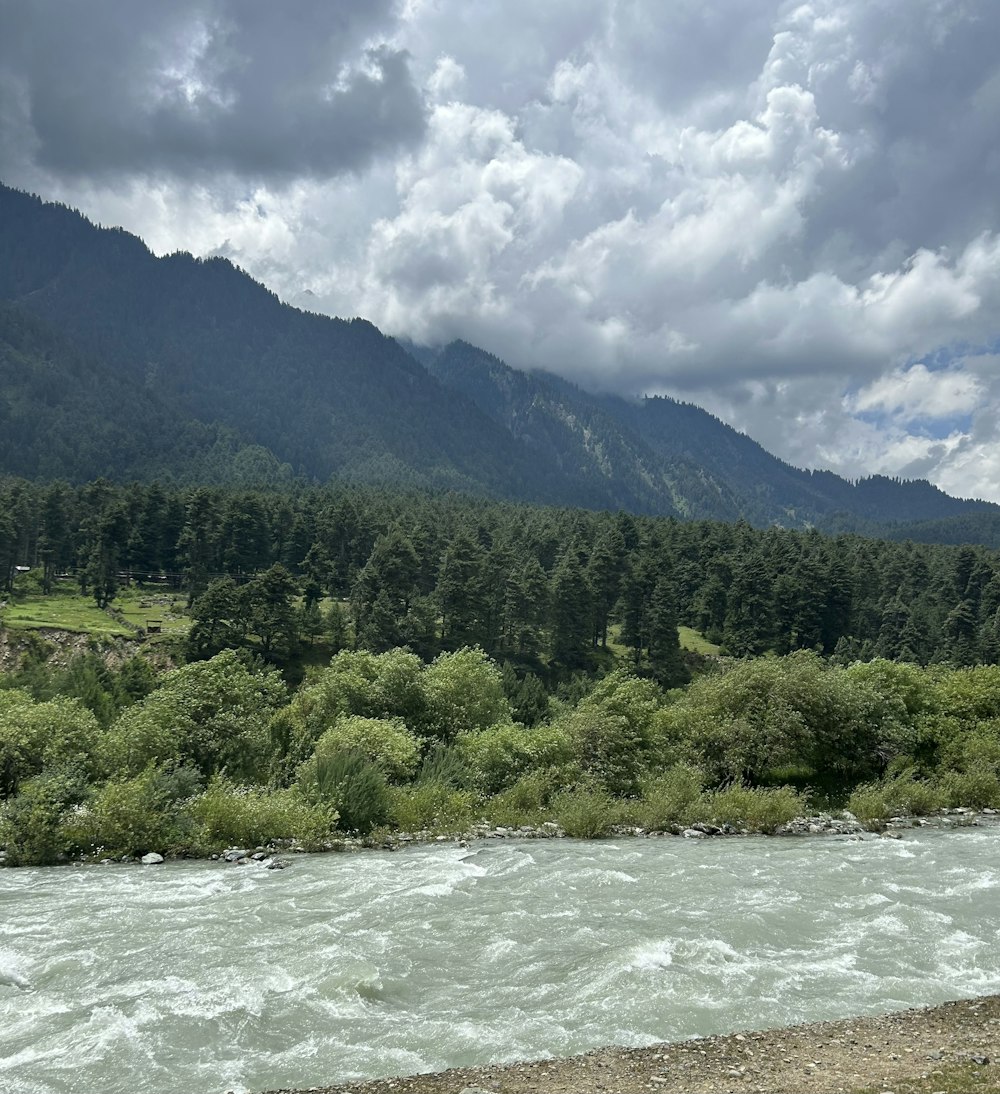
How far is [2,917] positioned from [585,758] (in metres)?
29.9

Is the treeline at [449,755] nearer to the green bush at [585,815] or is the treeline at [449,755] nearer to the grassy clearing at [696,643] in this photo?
the green bush at [585,815]

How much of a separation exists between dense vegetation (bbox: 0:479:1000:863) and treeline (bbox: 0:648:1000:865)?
5.9 inches

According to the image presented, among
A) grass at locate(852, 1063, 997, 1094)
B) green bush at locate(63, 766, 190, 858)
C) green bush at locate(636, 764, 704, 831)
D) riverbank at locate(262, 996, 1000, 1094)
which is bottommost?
green bush at locate(636, 764, 704, 831)

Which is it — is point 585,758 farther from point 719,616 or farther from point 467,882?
point 719,616

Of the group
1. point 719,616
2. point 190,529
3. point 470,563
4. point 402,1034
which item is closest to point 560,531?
point 719,616

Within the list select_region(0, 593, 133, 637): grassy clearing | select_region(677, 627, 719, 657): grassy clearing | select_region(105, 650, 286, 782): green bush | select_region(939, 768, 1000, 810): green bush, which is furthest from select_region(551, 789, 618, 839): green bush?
select_region(677, 627, 719, 657): grassy clearing

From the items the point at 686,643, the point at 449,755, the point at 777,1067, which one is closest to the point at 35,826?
the point at 449,755

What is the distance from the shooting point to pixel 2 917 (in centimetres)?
2275

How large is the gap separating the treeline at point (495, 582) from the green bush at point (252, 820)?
47.2 meters

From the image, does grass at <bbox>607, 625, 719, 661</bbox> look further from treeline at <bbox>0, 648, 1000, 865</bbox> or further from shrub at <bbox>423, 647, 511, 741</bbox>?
treeline at <bbox>0, 648, 1000, 865</bbox>

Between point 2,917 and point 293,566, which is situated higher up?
point 293,566

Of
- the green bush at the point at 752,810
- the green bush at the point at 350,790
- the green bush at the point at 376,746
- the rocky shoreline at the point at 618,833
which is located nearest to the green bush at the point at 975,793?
the rocky shoreline at the point at 618,833

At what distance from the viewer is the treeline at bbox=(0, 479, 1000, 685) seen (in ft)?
299

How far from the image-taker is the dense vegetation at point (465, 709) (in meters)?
36.1
